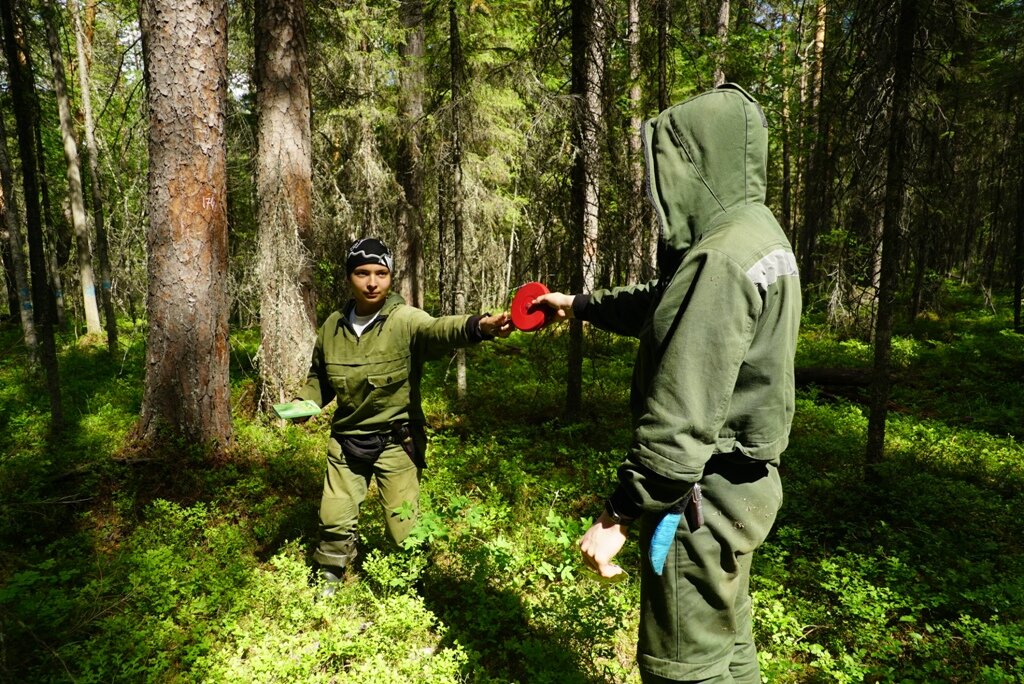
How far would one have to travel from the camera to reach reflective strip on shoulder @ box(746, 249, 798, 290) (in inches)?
67.8

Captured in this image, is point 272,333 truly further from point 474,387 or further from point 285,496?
point 474,387

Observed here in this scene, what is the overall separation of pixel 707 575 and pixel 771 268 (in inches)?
44.8

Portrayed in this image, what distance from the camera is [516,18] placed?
9008mm

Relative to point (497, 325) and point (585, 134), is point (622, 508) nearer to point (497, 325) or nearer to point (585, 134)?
point (497, 325)

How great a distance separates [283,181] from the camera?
7.18 metres

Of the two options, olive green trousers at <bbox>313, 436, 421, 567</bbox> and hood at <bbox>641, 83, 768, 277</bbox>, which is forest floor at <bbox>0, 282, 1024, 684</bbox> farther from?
hood at <bbox>641, 83, 768, 277</bbox>

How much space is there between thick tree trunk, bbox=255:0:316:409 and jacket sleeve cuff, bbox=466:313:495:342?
434 cm

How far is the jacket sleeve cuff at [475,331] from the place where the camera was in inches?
131

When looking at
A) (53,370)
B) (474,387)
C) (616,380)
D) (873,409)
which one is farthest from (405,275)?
(873,409)

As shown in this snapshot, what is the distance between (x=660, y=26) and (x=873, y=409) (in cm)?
605

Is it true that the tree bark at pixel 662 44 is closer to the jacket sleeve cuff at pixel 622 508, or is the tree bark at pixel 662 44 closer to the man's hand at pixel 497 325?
the man's hand at pixel 497 325

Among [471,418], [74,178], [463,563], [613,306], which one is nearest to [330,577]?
[463,563]

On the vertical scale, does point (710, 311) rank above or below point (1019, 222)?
below

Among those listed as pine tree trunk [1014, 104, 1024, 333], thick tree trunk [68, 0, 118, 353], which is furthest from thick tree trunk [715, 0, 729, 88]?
thick tree trunk [68, 0, 118, 353]
